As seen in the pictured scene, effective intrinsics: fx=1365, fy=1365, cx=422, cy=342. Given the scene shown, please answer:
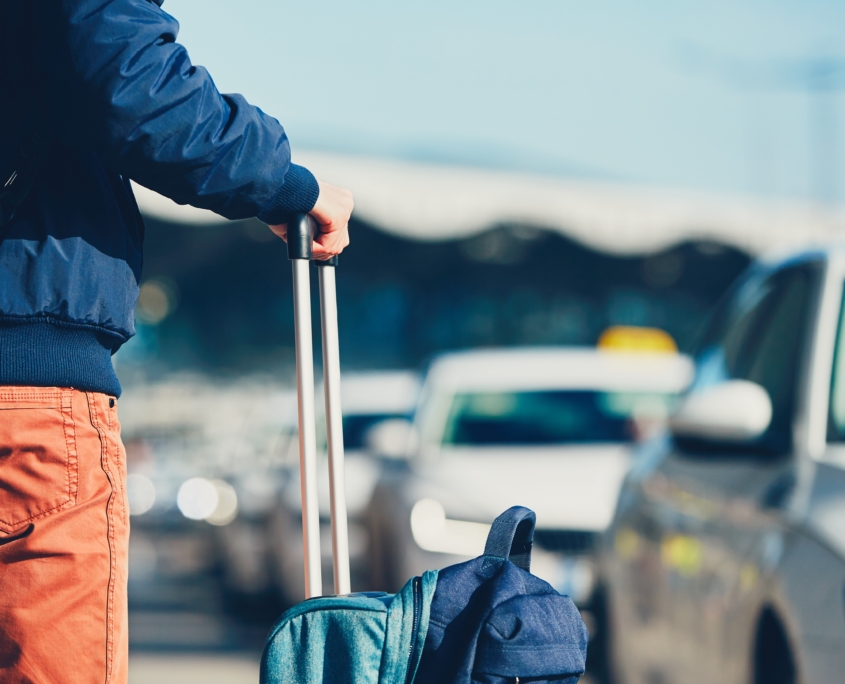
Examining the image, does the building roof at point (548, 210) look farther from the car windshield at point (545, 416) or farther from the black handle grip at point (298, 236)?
the black handle grip at point (298, 236)

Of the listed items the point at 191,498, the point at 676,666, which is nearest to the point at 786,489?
the point at 676,666

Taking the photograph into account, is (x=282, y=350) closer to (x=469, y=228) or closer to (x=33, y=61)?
(x=469, y=228)

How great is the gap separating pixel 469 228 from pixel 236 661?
1227 cm

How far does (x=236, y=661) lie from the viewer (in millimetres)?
8555

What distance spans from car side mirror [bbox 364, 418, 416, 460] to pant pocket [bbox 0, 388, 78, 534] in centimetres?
631

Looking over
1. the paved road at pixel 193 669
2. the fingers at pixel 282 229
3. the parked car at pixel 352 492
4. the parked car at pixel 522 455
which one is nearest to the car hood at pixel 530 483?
the parked car at pixel 522 455

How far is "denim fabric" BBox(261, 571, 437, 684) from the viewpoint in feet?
6.45

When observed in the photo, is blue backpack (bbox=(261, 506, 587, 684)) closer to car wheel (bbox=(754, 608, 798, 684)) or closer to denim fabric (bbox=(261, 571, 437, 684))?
denim fabric (bbox=(261, 571, 437, 684))

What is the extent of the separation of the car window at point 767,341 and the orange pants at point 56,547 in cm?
246

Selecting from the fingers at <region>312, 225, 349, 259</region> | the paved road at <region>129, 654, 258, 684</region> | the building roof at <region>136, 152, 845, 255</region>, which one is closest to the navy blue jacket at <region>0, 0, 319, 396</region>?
the fingers at <region>312, 225, 349, 259</region>

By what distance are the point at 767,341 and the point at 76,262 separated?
118 inches

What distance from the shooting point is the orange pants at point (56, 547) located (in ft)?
6.37

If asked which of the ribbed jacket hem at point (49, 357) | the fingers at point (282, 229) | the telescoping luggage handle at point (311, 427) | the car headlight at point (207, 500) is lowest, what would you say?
the car headlight at point (207, 500)

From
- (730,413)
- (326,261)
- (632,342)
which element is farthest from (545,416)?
(326,261)
